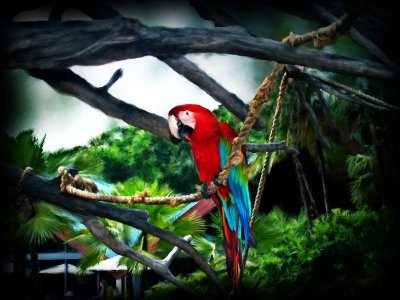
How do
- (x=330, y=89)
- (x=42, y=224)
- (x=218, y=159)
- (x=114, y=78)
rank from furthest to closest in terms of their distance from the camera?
(x=42, y=224) < (x=114, y=78) < (x=330, y=89) < (x=218, y=159)

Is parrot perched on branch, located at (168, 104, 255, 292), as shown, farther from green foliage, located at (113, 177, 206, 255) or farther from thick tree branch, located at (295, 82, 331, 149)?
thick tree branch, located at (295, 82, 331, 149)

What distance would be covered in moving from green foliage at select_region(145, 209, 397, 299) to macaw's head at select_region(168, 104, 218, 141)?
769 millimetres

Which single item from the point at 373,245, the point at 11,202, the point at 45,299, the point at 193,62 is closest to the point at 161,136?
the point at 193,62

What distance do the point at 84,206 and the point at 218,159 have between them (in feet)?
2.26

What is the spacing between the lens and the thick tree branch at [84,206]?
2.09 meters

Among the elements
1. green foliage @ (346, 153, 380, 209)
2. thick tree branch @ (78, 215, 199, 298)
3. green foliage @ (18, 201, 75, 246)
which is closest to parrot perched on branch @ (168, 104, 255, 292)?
thick tree branch @ (78, 215, 199, 298)

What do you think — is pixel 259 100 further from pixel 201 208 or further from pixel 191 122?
pixel 201 208

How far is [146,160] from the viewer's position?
7.73 ft

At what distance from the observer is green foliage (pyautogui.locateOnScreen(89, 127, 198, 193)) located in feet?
7.47

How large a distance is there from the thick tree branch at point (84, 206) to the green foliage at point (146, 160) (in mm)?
242

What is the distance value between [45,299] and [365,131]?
62.6 inches

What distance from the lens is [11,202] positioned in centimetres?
213

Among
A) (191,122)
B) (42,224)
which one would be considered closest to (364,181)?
(191,122)

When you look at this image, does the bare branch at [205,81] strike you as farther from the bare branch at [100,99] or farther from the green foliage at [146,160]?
the green foliage at [146,160]
